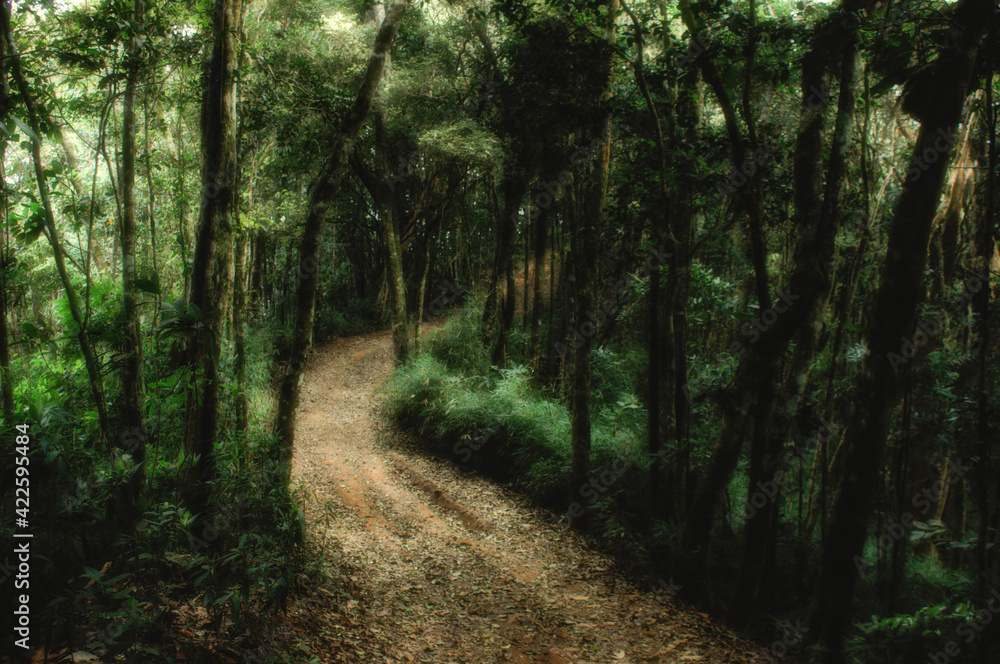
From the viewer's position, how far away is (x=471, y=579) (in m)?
5.82

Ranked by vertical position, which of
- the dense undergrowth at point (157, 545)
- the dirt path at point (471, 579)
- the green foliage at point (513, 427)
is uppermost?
the dense undergrowth at point (157, 545)

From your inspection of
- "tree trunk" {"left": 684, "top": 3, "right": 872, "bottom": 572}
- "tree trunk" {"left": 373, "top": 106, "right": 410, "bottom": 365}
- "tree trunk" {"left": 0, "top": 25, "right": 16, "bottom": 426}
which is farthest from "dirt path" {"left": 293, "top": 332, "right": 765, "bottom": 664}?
"tree trunk" {"left": 373, "top": 106, "right": 410, "bottom": 365}

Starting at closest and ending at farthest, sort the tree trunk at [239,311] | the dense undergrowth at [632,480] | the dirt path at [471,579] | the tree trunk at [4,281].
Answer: the tree trunk at [4,281] < the dirt path at [471,579] < the dense undergrowth at [632,480] < the tree trunk at [239,311]

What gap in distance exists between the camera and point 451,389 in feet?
34.2

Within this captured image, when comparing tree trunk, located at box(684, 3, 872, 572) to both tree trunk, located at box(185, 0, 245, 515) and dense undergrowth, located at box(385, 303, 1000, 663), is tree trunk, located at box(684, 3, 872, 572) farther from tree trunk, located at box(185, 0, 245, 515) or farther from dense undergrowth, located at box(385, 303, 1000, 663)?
tree trunk, located at box(185, 0, 245, 515)

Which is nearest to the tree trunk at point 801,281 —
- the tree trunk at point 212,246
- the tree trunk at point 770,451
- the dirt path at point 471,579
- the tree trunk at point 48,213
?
the tree trunk at point 770,451

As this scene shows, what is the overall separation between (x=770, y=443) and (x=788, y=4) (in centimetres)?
894

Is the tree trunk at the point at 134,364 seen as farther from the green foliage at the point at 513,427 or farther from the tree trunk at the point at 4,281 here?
the green foliage at the point at 513,427

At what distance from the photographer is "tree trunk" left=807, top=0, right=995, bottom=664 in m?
3.02

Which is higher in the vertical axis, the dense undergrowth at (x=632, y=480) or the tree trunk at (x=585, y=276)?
the tree trunk at (x=585, y=276)

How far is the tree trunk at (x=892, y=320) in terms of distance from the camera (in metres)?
3.02

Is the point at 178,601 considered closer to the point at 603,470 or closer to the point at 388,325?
the point at 603,470

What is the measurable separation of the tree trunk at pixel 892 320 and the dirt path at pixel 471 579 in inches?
66.1

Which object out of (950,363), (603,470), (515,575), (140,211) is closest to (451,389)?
(603,470)
